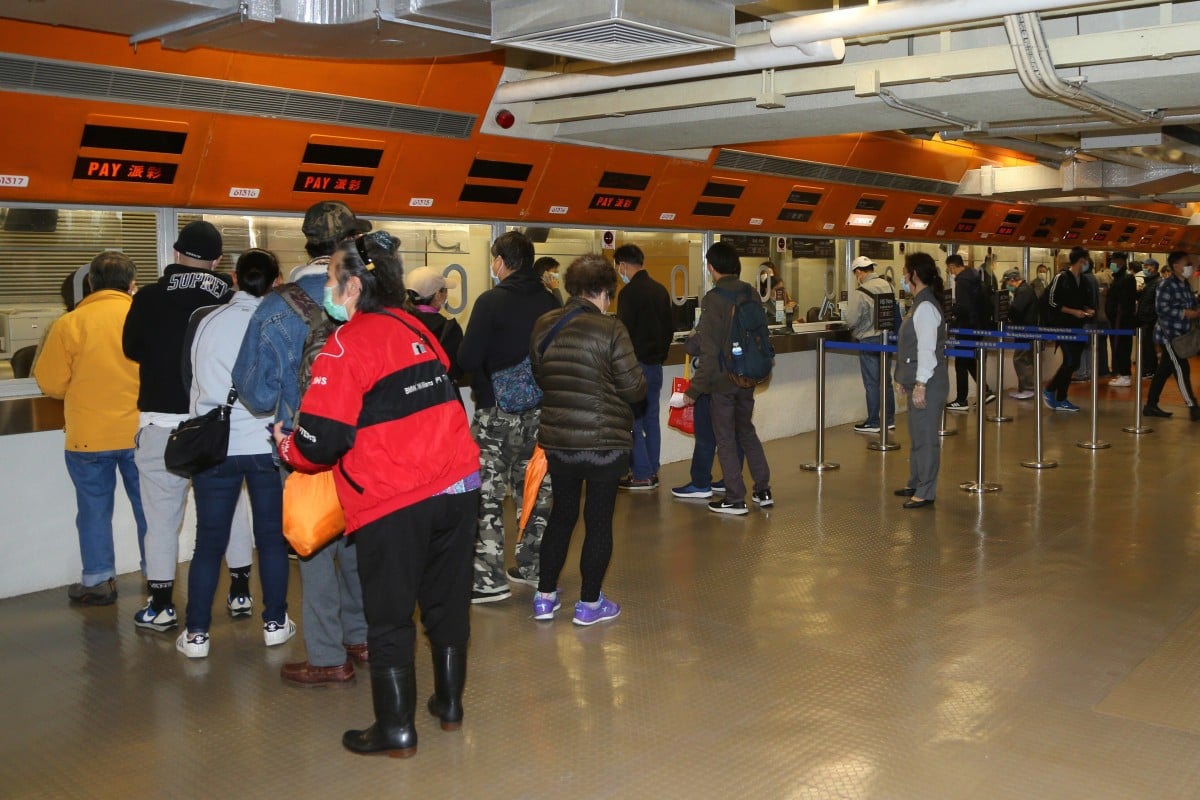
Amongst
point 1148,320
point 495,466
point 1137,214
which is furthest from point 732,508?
point 1137,214

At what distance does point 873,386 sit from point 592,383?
652 cm

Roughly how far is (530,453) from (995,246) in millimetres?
12221

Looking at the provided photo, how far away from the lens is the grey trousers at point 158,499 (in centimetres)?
471

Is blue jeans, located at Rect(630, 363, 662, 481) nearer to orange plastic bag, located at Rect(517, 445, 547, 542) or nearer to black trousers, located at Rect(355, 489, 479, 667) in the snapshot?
orange plastic bag, located at Rect(517, 445, 547, 542)

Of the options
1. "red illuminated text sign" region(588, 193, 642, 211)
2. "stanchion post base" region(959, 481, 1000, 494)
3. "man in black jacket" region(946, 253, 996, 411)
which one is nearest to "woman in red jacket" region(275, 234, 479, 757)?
"red illuminated text sign" region(588, 193, 642, 211)

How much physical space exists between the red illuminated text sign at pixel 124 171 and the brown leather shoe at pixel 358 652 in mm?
2772

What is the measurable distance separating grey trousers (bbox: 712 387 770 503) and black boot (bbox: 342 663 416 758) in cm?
368

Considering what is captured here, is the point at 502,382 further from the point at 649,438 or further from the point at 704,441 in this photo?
the point at 649,438

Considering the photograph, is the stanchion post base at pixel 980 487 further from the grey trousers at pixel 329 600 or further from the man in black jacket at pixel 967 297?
the grey trousers at pixel 329 600

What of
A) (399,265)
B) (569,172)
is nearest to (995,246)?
(569,172)

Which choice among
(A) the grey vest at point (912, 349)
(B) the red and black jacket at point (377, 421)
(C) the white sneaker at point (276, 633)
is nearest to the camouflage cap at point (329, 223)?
(B) the red and black jacket at point (377, 421)

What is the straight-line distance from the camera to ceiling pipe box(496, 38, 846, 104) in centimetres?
538

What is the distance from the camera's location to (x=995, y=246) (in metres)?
15.7

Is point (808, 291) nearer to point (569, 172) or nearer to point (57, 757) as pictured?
point (569, 172)
